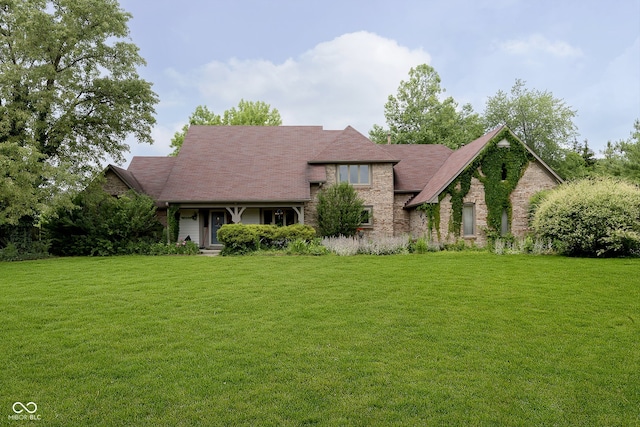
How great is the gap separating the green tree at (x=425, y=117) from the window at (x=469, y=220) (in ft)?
55.5

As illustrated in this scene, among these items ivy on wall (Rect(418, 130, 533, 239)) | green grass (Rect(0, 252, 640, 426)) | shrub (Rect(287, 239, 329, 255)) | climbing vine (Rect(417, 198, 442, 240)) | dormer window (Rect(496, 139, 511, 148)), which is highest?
dormer window (Rect(496, 139, 511, 148))

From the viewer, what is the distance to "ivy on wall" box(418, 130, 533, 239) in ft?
64.7

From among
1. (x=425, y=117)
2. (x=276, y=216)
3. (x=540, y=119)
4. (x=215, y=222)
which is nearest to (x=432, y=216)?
(x=276, y=216)

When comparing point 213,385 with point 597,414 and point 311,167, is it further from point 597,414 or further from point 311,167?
point 311,167

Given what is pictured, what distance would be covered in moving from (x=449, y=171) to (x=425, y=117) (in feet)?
58.9

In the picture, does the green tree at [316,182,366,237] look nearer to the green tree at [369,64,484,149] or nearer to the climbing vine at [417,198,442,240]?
the climbing vine at [417,198,442,240]

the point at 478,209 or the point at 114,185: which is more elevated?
the point at 114,185

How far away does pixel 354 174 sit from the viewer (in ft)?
72.0

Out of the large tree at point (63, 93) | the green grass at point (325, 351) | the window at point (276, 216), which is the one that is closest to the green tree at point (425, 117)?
the window at point (276, 216)

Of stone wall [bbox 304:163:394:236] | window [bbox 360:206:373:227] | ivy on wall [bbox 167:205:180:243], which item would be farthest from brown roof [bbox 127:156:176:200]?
window [bbox 360:206:373:227]

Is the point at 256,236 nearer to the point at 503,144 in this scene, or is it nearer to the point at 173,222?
the point at 173,222

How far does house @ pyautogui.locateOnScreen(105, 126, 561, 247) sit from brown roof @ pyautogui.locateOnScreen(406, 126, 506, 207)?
0.07m

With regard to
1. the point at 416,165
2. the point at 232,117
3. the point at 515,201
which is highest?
the point at 232,117

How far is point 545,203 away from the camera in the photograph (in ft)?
55.2
